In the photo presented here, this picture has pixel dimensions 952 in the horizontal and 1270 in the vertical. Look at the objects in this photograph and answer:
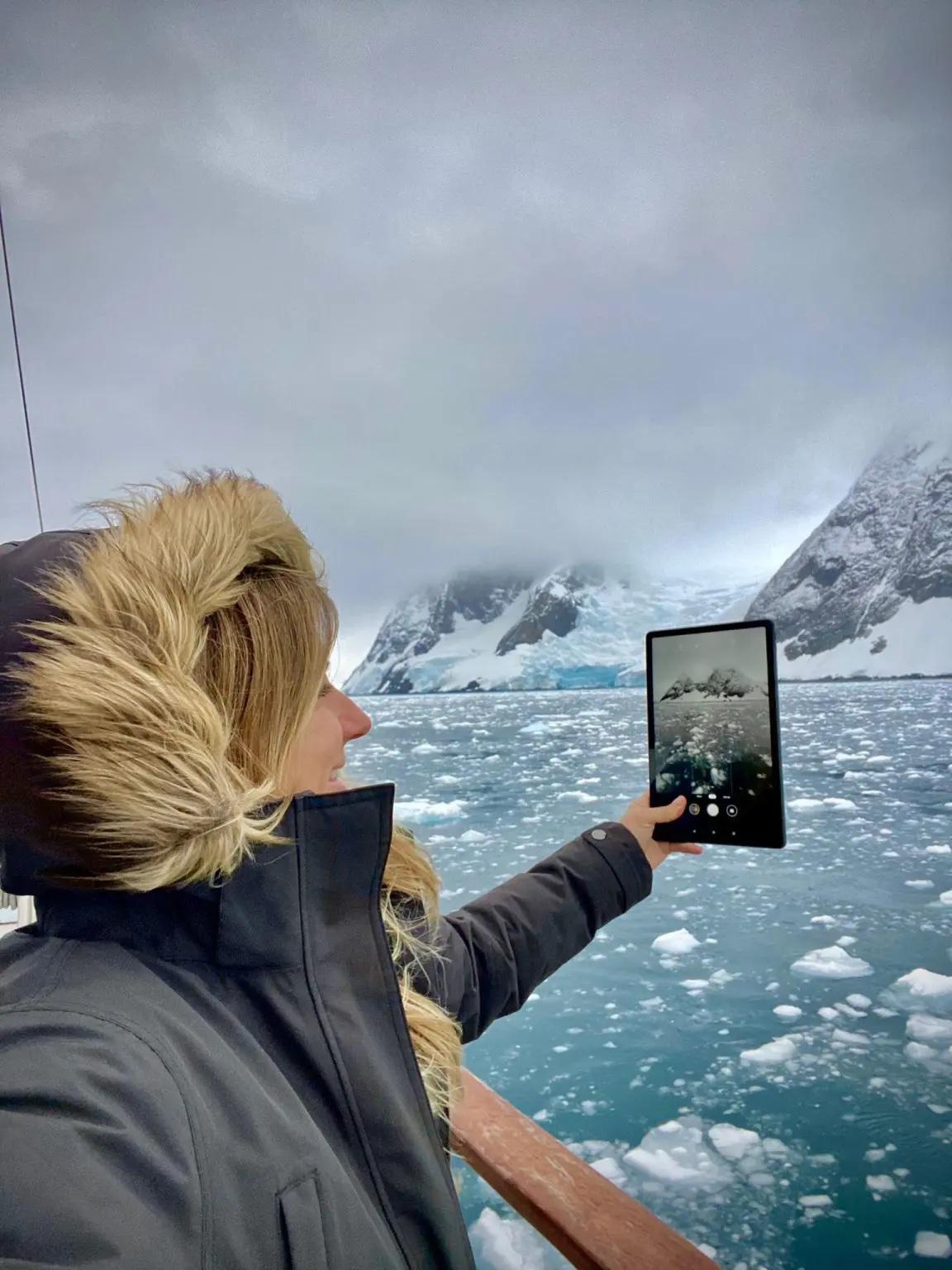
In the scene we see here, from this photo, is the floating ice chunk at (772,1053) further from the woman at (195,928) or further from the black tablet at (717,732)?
the woman at (195,928)

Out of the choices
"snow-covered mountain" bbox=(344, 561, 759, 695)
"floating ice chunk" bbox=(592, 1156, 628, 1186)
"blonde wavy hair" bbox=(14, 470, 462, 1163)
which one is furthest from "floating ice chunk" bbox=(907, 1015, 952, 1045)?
"blonde wavy hair" bbox=(14, 470, 462, 1163)

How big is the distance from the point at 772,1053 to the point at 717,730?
1.19 m

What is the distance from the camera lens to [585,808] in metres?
2.29

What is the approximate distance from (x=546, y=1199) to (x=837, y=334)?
7.78ft

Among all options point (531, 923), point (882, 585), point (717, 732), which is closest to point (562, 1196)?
point (531, 923)

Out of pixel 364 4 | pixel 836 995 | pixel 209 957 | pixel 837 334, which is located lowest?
pixel 836 995

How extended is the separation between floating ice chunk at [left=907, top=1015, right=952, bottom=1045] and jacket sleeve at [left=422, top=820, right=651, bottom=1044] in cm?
107

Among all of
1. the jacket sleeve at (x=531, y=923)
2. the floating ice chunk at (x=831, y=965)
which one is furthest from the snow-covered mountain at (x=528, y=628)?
the jacket sleeve at (x=531, y=923)

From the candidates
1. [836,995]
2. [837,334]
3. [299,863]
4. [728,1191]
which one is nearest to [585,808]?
[836,995]

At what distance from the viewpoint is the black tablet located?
0.76 metres

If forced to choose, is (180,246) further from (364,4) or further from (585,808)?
(585,808)

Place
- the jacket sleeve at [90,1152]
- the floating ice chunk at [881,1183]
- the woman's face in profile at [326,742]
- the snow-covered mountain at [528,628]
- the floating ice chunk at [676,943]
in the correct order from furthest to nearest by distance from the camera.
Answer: the snow-covered mountain at [528,628] → the floating ice chunk at [676,943] → the floating ice chunk at [881,1183] → the woman's face in profile at [326,742] → the jacket sleeve at [90,1152]

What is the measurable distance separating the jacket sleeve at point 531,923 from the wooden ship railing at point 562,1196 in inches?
12.4

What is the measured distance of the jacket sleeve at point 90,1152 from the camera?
0.23 metres
